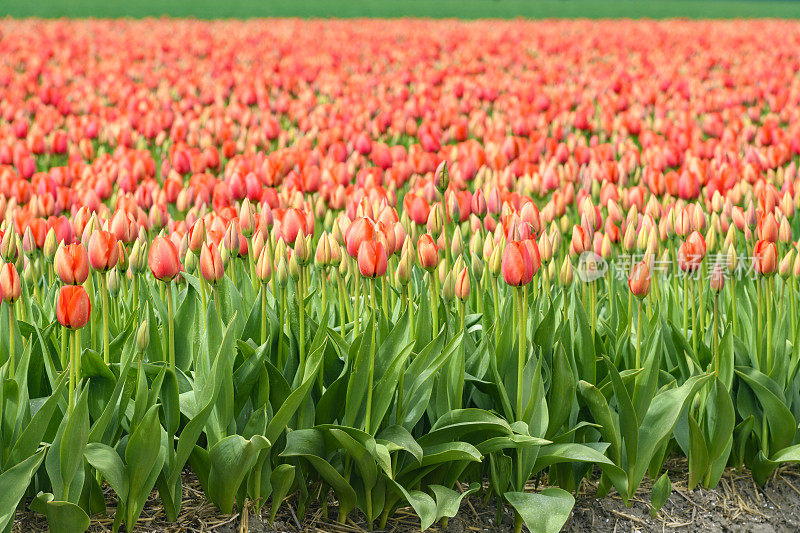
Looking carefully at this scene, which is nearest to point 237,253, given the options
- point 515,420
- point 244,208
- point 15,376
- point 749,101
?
point 244,208

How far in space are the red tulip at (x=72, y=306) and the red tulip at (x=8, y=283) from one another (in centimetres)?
34

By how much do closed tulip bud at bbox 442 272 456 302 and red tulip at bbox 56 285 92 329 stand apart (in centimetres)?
106

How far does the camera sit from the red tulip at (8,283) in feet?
7.64

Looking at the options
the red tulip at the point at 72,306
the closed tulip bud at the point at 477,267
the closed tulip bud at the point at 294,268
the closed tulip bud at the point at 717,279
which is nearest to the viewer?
the red tulip at the point at 72,306

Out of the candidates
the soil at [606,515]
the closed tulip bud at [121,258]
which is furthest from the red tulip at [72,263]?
the soil at [606,515]

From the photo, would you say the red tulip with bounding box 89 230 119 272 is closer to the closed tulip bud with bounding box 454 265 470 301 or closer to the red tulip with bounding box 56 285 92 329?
the red tulip with bounding box 56 285 92 329

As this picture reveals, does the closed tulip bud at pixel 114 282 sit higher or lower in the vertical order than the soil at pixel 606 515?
higher

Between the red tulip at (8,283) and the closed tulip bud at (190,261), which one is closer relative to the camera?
the red tulip at (8,283)

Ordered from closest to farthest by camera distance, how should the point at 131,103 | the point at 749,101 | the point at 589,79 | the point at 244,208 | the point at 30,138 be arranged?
the point at 244,208 → the point at 30,138 → the point at 131,103 → the point at 749,101 → the point at 589,79

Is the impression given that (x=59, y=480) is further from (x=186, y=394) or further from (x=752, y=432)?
(x=752, y=432)

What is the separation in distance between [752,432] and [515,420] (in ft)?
2.88

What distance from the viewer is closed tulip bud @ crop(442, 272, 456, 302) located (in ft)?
8.70

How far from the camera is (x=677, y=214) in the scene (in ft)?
10.6

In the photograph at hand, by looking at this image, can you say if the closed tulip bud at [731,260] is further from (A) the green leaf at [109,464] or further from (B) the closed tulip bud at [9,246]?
(B) the closed tulip bud at [9,246]
